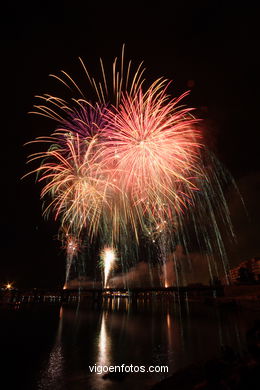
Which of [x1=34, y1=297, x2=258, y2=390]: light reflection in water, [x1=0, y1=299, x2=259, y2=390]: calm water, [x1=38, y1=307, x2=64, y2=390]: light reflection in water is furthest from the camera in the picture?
[x1=0, y1=299, x2=259, y2=390]: calm water

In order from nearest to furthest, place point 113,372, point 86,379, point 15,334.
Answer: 1. point 86,379
2. point 113,372
3. point 15,334

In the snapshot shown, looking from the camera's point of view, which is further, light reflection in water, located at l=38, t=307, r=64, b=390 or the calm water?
the calm water

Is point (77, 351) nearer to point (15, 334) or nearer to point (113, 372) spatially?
point (113, 372)

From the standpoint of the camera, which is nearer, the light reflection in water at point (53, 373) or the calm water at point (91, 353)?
the light reflection in water at point (53, 373)

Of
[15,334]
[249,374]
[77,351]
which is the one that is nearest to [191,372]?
[249,374]

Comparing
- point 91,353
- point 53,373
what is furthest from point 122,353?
point 53,373

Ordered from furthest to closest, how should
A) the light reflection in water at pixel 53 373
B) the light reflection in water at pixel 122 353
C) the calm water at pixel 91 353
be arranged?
the calm water at pixel 91 353 → the light reflection in water at pixel 122 353 → the light reflection in water at pixel 53 373

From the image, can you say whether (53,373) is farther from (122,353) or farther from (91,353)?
(122,353)

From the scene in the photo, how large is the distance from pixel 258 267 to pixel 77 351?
92291 millimetres

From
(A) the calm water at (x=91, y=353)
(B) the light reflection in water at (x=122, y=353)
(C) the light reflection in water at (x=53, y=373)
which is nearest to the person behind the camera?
(C) the light reflection in water at (x=53, y=373)

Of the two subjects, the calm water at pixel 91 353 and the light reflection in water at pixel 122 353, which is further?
the calm water at pixel 91 353

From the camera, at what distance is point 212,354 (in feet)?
75.4

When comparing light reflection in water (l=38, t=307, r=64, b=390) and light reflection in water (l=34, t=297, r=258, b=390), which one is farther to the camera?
light reflection in water (l=34, t=297, r=258, b=390)

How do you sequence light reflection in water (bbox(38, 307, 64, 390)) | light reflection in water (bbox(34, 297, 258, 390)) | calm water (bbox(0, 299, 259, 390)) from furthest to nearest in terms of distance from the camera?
1. calm water (bbox(0, 299, 259, 390))
2. light reflection in water (bbox(34, 297, 258, 390))
3. light reflection in water (bbox(38, 307, 64, 390))
